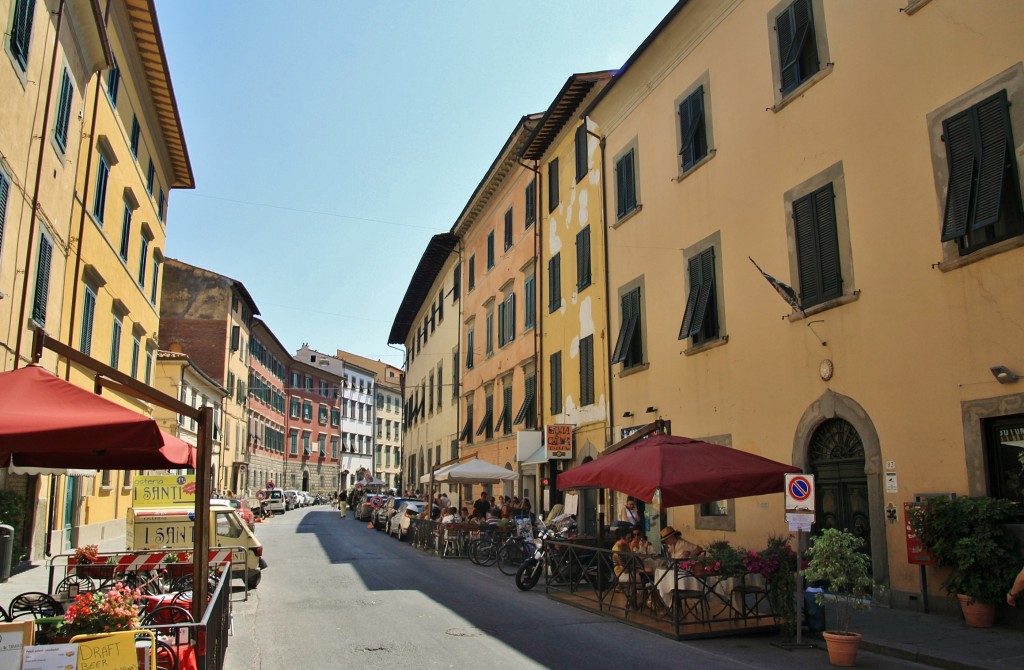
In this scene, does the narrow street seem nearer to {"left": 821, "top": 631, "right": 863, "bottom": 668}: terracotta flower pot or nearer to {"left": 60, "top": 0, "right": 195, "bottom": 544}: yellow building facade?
{"left": 821, "top": 631, "right": 863, "bottom": 668}: terracotta flower pot

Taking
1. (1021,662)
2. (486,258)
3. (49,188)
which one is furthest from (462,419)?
(1021,662)

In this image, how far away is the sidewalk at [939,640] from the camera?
26.3ft

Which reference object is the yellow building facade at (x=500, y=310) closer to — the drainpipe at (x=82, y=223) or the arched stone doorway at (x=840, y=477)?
the drainpipe at (x=82, y=223)

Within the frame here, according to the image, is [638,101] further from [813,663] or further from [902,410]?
[813,663]

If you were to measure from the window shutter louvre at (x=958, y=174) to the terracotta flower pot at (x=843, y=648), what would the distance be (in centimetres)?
510

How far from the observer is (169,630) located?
6.06m

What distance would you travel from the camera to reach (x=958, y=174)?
10625 mm

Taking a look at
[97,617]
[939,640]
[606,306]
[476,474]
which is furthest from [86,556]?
[476,474]

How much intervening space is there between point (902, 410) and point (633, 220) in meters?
9.70

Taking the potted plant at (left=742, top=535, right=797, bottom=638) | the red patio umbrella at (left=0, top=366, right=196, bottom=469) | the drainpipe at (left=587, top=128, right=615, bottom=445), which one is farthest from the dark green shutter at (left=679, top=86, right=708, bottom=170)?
the red patio umbrella at (left=0, top=366, right=196, bottom=469)

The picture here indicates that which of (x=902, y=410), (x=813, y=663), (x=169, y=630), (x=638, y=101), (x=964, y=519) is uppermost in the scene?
(x=638, y=101)

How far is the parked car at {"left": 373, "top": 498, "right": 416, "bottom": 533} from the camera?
1283 inches

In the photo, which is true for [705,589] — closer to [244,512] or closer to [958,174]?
[958,174]

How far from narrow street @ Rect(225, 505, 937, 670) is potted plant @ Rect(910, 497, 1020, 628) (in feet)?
5.24
